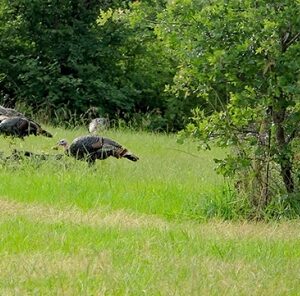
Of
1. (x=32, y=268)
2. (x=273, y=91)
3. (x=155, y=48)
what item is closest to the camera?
(x=32, y=268)

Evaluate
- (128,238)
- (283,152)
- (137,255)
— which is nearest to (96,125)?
(283,152)

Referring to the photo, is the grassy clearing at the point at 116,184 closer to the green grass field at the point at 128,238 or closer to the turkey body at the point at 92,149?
the green grass field at the point at 128,238

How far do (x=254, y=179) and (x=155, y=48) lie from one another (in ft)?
56.8

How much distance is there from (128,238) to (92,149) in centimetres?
366

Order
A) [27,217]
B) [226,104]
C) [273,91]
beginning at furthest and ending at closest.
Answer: [226,104] < [273,91] < [27,217]

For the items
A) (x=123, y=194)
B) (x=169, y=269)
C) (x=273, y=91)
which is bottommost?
(x=123, y=194)

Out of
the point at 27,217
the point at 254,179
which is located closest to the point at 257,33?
the point at 254,179

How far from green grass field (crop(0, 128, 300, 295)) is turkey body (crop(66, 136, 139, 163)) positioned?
0.12 metres

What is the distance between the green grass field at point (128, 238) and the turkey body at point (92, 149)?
124mm

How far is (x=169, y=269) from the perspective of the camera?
5.64m

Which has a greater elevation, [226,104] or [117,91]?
[226,104]

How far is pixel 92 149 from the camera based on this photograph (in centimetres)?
1019

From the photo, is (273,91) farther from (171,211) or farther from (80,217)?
(80,217)

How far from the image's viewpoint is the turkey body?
10.2m
